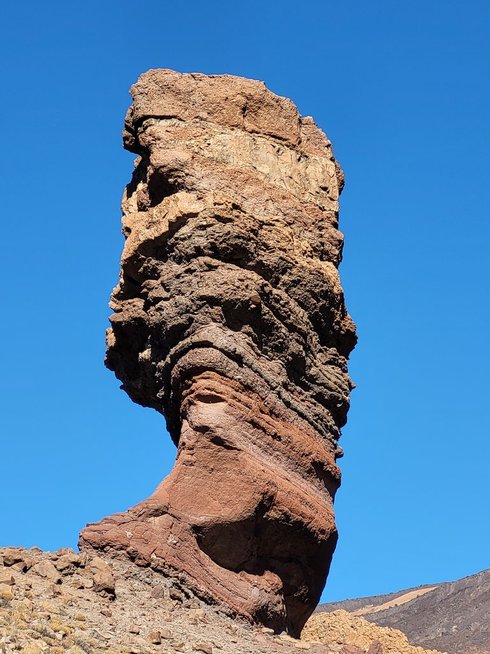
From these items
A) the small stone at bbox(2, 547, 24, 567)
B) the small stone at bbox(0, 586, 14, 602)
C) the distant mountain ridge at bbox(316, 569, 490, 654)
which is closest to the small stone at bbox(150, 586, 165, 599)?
the small stone at bbox(2, 547, 24, 567)

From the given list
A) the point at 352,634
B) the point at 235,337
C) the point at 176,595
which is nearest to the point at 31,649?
the point at 176,595

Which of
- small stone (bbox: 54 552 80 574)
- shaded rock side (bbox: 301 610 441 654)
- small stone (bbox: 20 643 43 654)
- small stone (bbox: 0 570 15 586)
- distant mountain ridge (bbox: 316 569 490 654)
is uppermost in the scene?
distant mountain ridge (bbox: 316 569 490 654)

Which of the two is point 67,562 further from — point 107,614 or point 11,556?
point 107,614

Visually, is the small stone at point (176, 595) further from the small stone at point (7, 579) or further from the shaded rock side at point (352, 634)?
the shaded rock side at point (352, 634)

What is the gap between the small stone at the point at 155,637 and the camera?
18062 millimetres

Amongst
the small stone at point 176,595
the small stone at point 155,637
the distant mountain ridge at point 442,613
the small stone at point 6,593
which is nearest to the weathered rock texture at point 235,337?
the small stone at point 176,595

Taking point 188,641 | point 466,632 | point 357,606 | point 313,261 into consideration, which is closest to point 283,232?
point 313,261

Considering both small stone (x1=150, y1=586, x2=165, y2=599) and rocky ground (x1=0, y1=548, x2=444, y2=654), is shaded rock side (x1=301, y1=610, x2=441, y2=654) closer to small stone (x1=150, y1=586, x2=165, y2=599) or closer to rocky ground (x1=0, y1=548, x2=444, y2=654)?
rocky ground (x1=0, y1=548, x2=444, y2=654)

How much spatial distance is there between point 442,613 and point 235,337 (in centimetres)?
3511

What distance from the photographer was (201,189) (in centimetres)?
2328

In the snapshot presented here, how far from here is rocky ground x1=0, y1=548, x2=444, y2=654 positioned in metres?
17.0

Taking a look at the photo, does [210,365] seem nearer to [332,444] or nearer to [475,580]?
[332,444]

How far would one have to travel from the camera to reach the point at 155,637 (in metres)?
18.1

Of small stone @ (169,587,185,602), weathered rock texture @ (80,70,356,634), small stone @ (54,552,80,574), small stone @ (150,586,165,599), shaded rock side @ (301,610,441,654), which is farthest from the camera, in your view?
shaded rock side @ (301,610,441,654)
